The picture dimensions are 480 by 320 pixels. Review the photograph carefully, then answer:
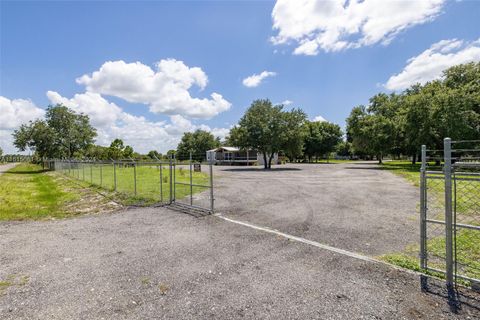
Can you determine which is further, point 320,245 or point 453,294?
point 320,245

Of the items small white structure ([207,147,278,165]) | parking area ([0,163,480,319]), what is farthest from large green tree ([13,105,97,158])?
parking area ([0,163,480,319])

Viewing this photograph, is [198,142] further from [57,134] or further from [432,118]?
[432,118]

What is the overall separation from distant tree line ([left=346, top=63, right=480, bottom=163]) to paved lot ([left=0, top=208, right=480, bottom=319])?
87.1 ft

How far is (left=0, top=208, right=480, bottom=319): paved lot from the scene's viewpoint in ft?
9.77

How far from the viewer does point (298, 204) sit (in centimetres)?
891

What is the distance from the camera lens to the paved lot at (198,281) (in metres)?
2.98

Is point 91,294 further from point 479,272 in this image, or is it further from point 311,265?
point 479,272

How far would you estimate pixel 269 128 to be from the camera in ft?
102

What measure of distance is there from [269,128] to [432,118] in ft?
53.8

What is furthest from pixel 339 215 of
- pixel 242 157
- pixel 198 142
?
pixel 198 142

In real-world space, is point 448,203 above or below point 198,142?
below

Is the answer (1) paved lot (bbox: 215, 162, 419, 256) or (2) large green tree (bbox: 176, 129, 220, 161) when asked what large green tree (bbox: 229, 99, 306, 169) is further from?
(2) large green tree (bbox: 176, 129, 220, 161)

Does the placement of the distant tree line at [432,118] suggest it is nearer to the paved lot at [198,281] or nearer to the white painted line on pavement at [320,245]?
the white painted line on pavement at [320,245]

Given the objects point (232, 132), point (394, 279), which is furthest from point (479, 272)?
point (232, 132)
